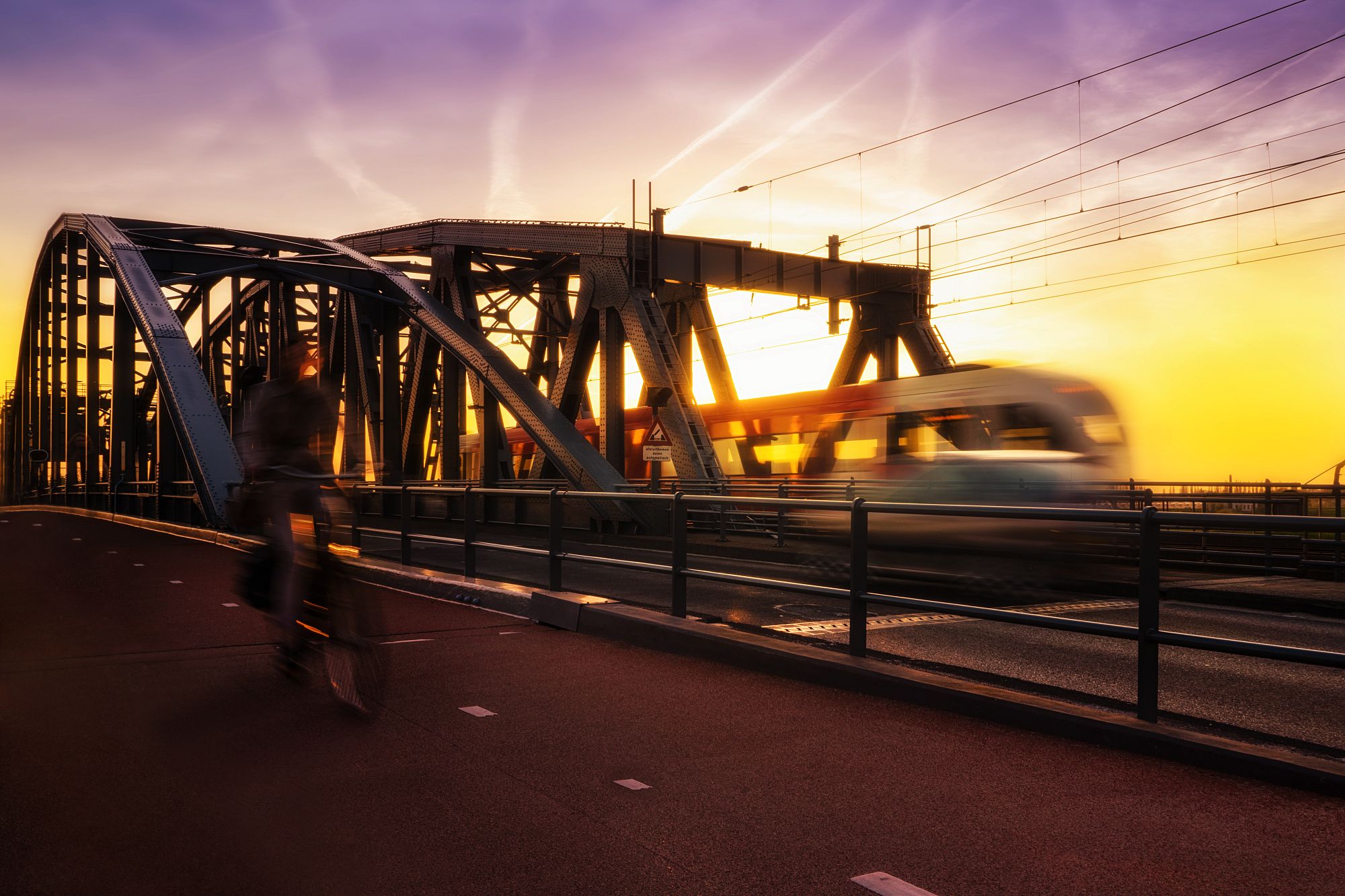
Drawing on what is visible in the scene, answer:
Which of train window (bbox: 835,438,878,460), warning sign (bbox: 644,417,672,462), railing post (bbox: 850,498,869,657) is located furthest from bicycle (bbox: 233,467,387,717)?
train window (bbox: 835,438,878,460)

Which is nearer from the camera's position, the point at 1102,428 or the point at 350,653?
the point at 350,653

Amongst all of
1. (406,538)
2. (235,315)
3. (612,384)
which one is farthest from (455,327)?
(235,315)

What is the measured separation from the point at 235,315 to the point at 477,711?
36272 millimetres

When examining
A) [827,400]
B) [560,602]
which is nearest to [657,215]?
[827,400]

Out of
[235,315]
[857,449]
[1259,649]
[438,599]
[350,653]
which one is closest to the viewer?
[1259,649]

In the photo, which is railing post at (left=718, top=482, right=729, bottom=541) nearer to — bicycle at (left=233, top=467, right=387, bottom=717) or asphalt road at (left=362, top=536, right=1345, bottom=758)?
asphalt road at (left=362, top=536, right=1345, bottom=758)

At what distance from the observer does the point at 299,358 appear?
576 cm

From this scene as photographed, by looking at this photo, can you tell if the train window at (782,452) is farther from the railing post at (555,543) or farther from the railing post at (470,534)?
the railing post at (555,543)

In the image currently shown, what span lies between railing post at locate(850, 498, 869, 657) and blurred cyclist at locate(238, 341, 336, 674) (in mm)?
3020

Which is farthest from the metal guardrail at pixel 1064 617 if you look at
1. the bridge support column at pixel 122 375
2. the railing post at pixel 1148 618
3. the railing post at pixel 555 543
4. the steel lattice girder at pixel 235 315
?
the bridge support column at pixel 122 375

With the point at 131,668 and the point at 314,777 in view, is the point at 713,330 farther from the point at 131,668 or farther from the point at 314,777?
the point at 314,777

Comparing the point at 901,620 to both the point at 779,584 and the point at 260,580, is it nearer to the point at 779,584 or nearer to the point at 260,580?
Answer: the point at 779,584

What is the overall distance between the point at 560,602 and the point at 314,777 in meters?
4.15

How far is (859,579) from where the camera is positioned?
6.30m
